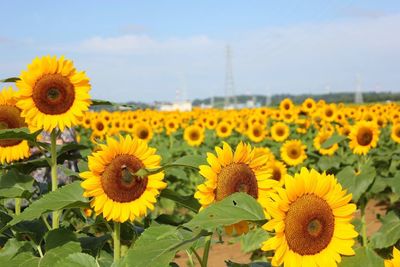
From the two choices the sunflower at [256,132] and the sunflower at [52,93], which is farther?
the sunflower at [256,132]

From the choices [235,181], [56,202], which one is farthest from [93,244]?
[235,181]

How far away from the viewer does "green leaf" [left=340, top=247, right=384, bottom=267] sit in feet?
6.26

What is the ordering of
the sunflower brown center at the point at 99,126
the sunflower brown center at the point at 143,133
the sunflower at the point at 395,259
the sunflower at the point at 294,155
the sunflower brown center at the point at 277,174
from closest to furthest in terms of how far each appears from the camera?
the sunflower at the point at 395,259 → the sunflower brown center at the point at 277,174 → the sunflower at the point at 294,155 → the sunflower brown center at the point at 143,133 → the sunflower brown center at the point at 99,126

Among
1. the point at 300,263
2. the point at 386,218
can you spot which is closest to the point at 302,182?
the point at 300,263

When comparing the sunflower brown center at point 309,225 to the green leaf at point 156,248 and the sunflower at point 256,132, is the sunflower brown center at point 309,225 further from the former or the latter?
the sunflower at point 256,132

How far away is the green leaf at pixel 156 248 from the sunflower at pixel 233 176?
255mm

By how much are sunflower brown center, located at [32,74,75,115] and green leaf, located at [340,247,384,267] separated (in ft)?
6.02

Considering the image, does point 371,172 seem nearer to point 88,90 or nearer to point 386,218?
point 386,218

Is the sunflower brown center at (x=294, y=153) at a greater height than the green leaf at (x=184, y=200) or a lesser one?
lesser

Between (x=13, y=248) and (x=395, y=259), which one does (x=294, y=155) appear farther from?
(x=395, y=259)

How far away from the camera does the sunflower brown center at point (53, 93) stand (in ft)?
10.9

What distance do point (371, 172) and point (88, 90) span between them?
2.58 m

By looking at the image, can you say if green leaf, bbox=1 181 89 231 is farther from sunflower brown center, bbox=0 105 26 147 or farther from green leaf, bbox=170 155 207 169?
sunflower brown center, bbox=0 105 26 147

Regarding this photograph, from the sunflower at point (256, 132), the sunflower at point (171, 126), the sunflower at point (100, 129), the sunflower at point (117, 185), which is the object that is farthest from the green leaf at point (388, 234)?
the sunflower at point (171, 126)
